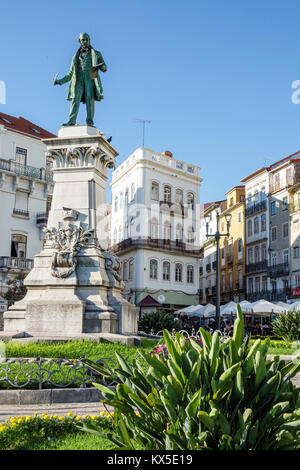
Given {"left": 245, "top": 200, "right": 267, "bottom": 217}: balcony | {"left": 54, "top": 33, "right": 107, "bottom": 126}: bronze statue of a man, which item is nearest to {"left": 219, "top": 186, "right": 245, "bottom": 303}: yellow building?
{"left": 245, "top": 200, "right": 267, "bottom": 217}: balcony

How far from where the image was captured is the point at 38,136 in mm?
40406

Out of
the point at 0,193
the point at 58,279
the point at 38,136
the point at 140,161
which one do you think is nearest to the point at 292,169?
the point at 140,161

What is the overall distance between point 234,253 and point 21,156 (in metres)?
26.4

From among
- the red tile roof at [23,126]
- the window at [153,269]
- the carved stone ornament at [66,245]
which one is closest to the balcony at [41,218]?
the red tile roof at [23,126]

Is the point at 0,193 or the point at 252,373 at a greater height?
the point at 0,193

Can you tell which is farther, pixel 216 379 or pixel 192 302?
pixel 192 302

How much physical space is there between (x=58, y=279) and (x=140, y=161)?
33.2m

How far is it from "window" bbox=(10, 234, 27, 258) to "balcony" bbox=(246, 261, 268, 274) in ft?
75.0

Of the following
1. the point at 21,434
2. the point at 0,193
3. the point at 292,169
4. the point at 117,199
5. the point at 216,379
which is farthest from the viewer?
the point at 117,199

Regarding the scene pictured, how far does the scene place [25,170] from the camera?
126 ft

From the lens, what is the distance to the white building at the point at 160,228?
44.2 meters

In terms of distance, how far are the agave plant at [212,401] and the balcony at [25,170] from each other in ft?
117

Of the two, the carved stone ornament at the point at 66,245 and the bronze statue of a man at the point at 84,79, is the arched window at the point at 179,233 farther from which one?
the carved stone ornament at the point at 66,245
